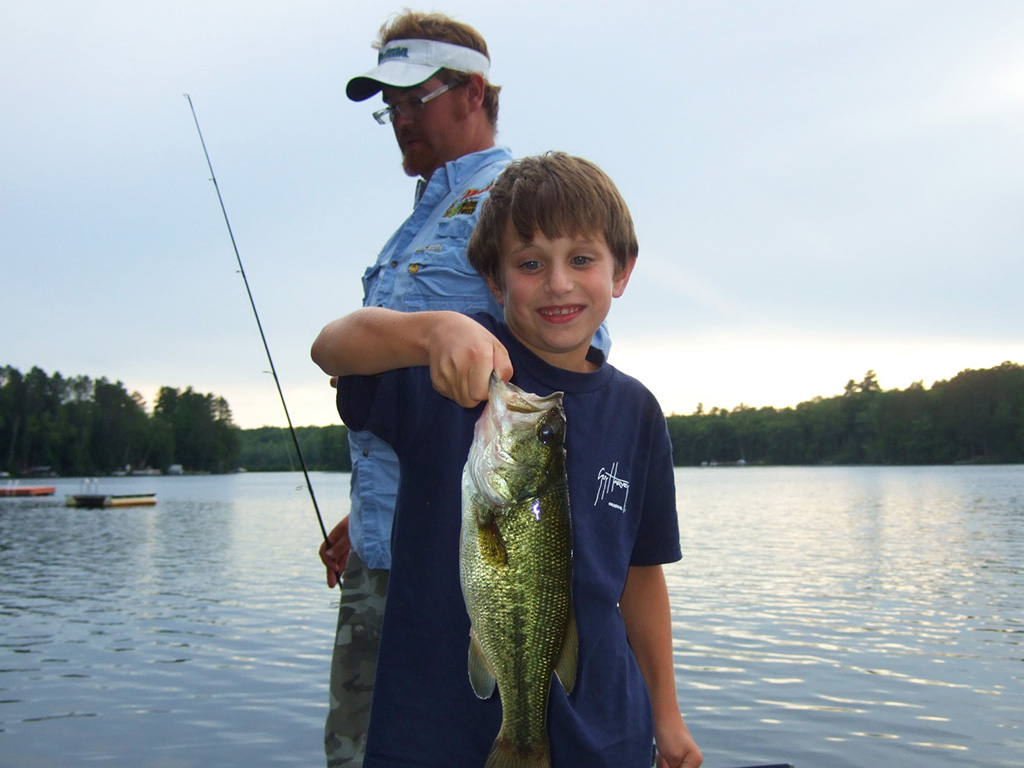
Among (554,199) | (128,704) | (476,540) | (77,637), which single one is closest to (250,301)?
(554,199)

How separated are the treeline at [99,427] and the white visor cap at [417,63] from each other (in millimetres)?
96627

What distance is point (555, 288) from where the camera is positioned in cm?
234

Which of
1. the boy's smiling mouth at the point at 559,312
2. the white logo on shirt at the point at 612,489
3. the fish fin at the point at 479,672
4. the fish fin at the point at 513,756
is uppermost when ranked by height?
the boy's smiling mouth at the point at 559,312

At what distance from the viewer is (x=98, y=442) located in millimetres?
95750

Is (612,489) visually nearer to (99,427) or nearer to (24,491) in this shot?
(24,491)

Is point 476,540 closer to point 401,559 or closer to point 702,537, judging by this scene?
point 401,559

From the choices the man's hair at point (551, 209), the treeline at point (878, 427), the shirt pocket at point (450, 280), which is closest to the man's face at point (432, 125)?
the shirt pocket at point (450, 280)

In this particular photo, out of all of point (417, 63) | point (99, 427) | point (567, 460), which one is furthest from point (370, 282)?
point (99, 427)

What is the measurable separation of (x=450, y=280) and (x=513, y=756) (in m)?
1.45

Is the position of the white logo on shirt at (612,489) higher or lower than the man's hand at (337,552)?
higher

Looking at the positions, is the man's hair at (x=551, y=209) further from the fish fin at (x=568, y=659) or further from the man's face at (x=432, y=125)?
the fish fin at (x=568, y=659)

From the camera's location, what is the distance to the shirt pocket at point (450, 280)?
2820 millimetres

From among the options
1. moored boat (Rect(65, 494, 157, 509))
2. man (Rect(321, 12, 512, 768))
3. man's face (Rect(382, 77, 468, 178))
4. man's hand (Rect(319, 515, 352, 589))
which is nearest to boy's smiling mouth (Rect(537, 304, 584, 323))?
man (Rect(321, 12, 512, 768))

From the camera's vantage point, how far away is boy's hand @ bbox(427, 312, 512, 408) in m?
1.90
